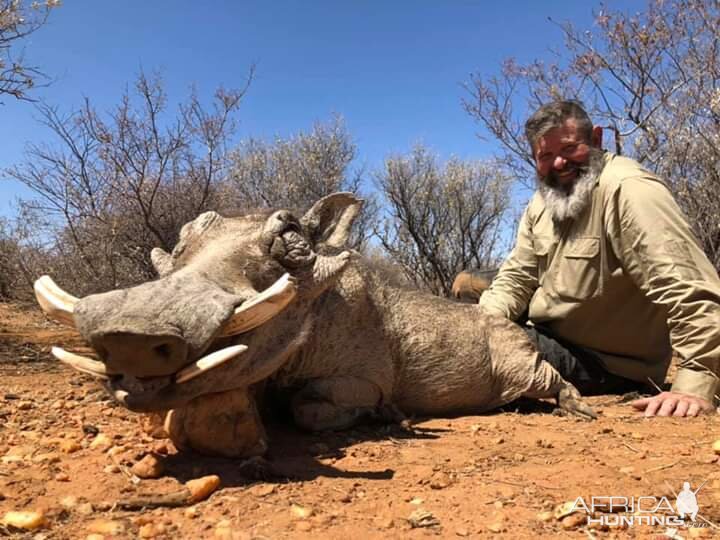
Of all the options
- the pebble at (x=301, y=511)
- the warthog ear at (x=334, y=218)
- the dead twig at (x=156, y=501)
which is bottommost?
the pebble at (x=301, y=511)

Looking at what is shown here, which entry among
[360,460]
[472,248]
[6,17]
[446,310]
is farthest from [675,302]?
[472,248]

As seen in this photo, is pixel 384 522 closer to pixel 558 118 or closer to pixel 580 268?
pixel 580 268

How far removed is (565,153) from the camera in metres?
4.15

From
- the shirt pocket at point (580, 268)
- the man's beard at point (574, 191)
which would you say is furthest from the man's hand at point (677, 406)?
the man's beard at point (574, 191)

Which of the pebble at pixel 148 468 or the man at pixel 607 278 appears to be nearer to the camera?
the pebble at pixel 148 468

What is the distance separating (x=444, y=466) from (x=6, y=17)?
27.1ft

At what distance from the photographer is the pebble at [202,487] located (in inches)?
77.9

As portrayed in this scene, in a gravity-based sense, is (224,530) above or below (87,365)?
below

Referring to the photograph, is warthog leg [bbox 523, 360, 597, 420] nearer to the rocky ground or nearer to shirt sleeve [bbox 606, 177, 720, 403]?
the rocky ground

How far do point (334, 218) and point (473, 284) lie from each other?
296 centimetres

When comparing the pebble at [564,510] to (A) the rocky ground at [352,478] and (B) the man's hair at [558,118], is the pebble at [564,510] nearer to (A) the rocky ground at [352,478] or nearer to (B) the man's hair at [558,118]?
(A) the rocky ground at [352,478]

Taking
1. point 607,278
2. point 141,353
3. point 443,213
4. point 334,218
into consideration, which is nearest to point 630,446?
point 607,278

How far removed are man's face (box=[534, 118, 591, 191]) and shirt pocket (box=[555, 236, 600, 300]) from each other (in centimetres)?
42

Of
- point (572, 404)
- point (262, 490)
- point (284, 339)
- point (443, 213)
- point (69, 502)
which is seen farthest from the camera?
point (443, 213)
